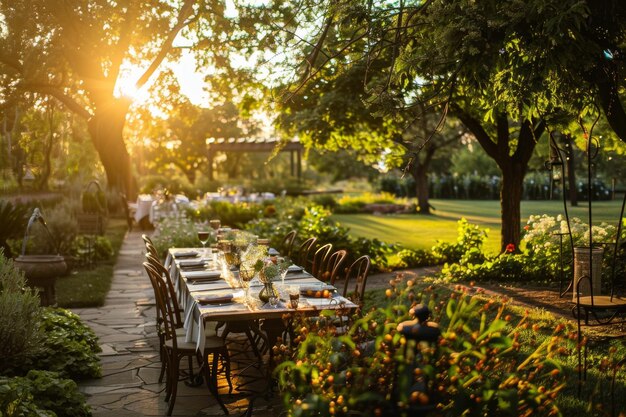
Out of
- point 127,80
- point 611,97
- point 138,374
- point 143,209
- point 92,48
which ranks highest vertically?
point 92,48

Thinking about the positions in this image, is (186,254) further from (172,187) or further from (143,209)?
(172,187)

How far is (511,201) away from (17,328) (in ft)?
28.4

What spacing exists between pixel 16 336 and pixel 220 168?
53.1 metres

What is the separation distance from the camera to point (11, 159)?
61.1ft

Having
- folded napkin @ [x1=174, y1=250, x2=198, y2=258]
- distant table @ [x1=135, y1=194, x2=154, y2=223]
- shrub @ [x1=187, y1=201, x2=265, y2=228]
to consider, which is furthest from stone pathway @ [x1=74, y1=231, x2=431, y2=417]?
distant table @ [x1=135, y1=194, x2=154, y2=223]

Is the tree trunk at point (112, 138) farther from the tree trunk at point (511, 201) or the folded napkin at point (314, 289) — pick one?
the folded napkin at point (314, 289)

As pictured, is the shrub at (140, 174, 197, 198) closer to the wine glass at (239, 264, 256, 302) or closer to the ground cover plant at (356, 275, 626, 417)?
the ground cover plant at (356, 275, 626, 417)

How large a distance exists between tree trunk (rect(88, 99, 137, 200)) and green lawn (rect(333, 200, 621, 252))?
8.09 m

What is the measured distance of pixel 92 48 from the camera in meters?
21.5

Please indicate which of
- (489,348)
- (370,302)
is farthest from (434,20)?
(370,302)

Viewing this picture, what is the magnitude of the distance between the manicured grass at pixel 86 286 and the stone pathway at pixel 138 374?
0.22 metres

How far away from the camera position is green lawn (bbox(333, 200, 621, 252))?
58.9 feet

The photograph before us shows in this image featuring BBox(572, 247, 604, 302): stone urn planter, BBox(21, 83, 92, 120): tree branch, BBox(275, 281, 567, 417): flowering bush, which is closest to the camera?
BBox(275, 281, 567, 417): flowering bush

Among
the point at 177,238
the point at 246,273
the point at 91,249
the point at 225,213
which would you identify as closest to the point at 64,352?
the point at 246,273
